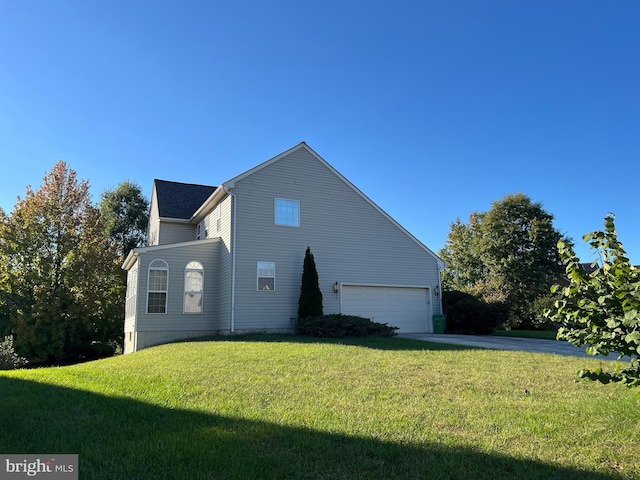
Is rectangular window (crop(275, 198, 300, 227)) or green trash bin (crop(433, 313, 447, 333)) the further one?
green trash bin (crop(433, 313, 447, 333))

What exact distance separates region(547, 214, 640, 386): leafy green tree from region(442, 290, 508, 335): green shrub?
1608 cm

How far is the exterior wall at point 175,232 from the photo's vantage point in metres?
20.8

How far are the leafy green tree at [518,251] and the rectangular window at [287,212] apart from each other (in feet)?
52.0

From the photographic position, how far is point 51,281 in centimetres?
2077

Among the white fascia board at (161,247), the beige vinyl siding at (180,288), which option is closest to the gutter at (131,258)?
the white fascia board at (161,247)

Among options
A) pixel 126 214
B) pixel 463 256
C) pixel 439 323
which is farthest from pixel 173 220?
pixel 463 256

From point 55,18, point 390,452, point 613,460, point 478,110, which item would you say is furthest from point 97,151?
point 613,460

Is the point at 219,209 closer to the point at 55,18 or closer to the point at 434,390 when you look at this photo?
the point at 55,18

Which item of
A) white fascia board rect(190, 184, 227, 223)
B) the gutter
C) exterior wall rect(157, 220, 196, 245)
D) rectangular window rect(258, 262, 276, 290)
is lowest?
rectangular window rect(258, 262, 276, 290)

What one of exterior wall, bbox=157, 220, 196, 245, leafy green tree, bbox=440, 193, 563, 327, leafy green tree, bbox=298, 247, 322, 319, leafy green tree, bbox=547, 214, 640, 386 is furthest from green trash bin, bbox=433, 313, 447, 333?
leafy green tree, bbox=547, 214, 640, 386

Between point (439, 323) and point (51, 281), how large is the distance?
18.7 meters

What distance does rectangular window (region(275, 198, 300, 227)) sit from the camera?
1678 cm

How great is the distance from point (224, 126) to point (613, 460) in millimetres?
14330

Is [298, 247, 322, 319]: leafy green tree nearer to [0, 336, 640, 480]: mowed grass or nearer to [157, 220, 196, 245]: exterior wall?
[0, 336, 640, 480]: mowed grass
